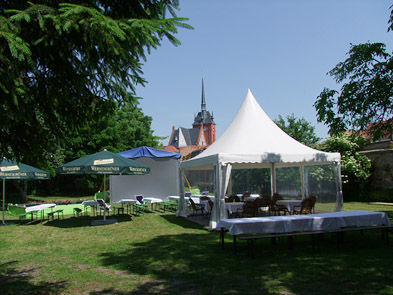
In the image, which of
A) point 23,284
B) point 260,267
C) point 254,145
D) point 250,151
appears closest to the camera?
point 23,284

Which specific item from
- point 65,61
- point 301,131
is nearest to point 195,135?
point 301,131

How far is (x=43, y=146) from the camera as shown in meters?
4.15

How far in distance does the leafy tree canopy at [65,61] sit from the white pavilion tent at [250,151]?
215 inches

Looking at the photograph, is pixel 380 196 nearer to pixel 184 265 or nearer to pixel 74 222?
pixel 74 222

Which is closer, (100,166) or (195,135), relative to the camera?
(100,166)

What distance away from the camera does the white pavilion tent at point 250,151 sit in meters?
9.27

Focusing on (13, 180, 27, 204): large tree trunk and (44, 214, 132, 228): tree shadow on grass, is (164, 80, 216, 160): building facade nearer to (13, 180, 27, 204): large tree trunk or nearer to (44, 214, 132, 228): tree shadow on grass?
(13, 180, 27, 204): large tree trunk

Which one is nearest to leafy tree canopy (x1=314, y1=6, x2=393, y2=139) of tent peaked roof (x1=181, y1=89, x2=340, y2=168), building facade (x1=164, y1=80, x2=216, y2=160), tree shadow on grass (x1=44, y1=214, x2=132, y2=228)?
tent peaked roof (x1=181, y1=89, x2=340, y2=168)

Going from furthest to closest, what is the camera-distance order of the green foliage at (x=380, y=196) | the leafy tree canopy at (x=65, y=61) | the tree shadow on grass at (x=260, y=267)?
the green foliage at (x=380, y=196), the tree shadow on grass at (x=260, y=267), the leafy tree canopy at (x=65, y=61)

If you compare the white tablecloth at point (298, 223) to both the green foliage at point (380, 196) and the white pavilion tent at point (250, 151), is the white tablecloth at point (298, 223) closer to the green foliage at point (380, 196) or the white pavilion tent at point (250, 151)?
the white pavilion tent at point (250, 151)

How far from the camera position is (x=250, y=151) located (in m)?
10.1

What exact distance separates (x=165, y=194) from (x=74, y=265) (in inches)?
558

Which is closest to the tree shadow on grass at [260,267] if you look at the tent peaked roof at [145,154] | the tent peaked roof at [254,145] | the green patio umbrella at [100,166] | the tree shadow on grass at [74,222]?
the tent peaked roof at [254,145]

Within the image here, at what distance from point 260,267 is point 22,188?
2145 centimetres
